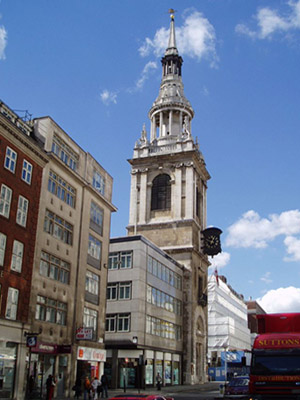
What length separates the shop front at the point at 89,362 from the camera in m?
36.7

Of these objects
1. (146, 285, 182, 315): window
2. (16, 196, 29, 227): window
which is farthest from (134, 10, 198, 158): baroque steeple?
(16, 196, 29, 227): window

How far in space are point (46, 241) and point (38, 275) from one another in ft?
8.66

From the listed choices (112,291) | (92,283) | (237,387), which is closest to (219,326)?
(112,291)

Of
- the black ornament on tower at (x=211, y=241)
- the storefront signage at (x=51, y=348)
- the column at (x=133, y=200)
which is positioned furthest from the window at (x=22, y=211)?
the black ornament on tower at (x=211, y=241)

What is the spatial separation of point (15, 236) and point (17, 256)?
1.26 metres

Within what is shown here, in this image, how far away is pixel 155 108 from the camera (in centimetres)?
8362

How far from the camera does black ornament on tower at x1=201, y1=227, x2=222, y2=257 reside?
237 ft

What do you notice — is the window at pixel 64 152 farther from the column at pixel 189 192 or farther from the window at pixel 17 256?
the column at pixel 189 192

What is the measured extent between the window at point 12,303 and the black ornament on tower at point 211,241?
45.9m

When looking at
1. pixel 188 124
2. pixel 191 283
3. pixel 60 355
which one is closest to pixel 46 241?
pixel 60 355

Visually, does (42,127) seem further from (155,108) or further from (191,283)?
(155,108)

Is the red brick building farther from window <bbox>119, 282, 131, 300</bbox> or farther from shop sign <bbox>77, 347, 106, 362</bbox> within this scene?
Answer: window <bbox>119, 282, 131, 300</bbox>

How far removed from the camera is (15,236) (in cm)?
3012

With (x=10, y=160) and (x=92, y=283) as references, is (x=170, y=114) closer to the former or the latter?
(x=92, y=283)
